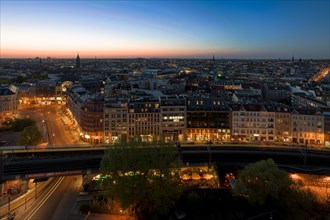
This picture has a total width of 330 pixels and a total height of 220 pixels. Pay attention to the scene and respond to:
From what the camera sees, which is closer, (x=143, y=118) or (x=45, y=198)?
(x=45, y=198)

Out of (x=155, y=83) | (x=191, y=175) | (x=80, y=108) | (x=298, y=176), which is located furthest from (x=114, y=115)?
(x=155, y=83)

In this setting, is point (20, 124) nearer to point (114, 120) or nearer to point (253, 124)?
point (114, 120)

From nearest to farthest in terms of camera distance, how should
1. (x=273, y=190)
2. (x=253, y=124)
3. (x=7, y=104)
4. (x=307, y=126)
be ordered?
1. (x=273, y=190)
2. (x=307, y=126)
3. (x=253, y=124)
4. (x=7, y=104)

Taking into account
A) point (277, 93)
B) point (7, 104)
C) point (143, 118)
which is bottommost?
point (143, 118)

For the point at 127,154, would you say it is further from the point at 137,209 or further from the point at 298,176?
the point at 298,176

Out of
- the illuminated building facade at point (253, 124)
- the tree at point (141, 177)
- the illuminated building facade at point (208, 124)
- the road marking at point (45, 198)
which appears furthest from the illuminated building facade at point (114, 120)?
the tree at point (141, 177)

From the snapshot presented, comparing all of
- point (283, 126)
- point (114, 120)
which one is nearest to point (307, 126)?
point (283, 126)

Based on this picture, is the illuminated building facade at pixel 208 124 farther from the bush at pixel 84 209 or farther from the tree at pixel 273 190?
the bush at pixel 84 209
